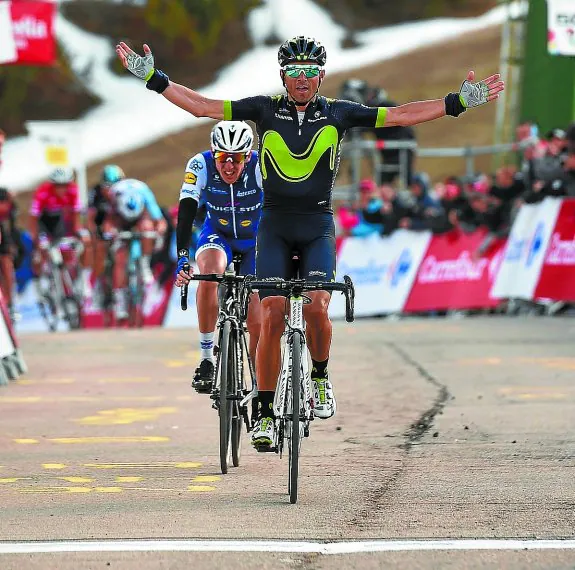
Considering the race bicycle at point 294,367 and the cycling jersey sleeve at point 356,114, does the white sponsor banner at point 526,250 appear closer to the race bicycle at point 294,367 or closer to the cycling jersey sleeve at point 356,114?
the cycling jersey sleeve at point 356,114

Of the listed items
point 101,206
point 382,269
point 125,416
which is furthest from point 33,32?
point 125,416

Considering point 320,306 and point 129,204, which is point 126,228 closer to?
point 129,204

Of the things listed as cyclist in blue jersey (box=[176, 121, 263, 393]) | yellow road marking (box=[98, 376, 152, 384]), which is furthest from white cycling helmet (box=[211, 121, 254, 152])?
yellow road marking (box=[98, 376, 152, 384])

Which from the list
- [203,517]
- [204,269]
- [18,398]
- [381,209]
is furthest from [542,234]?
[203,517]

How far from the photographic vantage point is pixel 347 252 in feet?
77.5

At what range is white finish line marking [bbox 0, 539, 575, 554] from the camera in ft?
20.4

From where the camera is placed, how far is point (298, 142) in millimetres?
8492

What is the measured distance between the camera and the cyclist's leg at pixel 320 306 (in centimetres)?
838

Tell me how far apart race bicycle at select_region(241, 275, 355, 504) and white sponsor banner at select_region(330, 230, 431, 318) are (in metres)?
14.7

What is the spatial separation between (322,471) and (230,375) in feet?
2.66

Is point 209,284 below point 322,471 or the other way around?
the other way around

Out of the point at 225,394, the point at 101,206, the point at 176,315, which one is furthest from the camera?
the point at 176,315

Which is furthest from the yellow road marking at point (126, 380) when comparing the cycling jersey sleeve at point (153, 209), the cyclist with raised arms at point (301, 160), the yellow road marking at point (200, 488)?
the yellow road marking at point (200, 488)

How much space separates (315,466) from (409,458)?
56 cm
